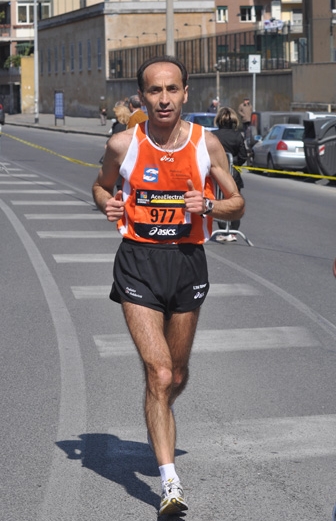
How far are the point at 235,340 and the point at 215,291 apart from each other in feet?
8.04

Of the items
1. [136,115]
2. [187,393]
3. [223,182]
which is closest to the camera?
[223,182]

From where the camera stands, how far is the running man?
5.20 metres

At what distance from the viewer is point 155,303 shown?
5.25 meters

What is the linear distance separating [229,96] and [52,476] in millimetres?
49983

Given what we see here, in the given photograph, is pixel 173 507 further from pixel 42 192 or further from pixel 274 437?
pixel 42 192

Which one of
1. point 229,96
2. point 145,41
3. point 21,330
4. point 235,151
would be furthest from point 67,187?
point 145,41

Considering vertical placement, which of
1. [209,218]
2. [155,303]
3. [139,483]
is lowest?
[139,483]

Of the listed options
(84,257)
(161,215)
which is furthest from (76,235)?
(161,215)

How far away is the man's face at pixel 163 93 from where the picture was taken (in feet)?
17.1

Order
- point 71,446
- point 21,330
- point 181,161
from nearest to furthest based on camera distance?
point 181,161, point 71,446, point 21,330

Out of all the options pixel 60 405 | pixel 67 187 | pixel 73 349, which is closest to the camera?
pixel 60 405

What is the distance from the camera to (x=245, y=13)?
344 feet

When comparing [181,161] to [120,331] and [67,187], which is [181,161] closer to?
[120,331]

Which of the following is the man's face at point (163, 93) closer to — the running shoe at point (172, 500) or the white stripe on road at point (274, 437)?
A: the running shoe at point (172, 500)
